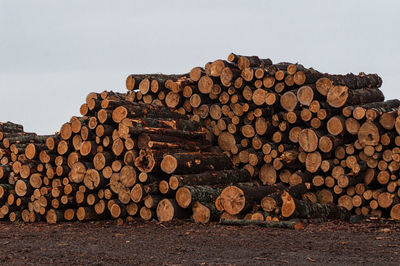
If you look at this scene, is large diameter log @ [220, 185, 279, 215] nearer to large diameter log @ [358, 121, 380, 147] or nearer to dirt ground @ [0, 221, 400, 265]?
dirt ground @ [0, 221, 400, 265]

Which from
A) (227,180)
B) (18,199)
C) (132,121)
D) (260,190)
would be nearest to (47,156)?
(18,199)

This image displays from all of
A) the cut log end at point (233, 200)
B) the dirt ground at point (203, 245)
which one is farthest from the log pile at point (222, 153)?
the dirt ground at point (203, 245)

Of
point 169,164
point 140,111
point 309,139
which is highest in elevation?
point 140,111

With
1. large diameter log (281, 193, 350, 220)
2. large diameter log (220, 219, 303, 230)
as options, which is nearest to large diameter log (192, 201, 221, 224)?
large diameter log (220, 219, 303, 230)

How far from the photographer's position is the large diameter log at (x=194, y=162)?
11.3 metres

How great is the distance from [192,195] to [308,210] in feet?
7.79

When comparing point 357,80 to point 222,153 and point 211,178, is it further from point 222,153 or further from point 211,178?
point 211,178

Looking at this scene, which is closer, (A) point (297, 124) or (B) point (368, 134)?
(B) point (368, 134)

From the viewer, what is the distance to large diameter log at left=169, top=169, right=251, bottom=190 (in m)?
11.0

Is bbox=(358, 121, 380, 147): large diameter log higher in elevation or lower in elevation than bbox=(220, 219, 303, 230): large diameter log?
higher

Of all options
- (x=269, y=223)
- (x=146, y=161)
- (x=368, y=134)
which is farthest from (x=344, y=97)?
(x=146, y=161)

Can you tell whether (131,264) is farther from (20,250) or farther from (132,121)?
(132,121)

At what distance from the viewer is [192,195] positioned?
424 inches

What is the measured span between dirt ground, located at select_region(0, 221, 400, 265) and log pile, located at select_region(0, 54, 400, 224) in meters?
0.80
